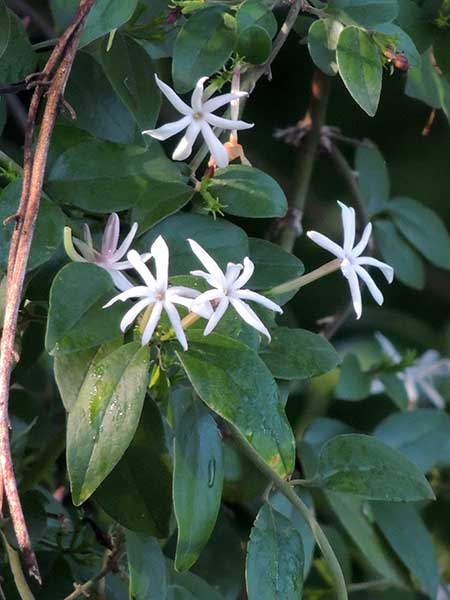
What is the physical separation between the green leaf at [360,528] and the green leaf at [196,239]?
0.87 ft

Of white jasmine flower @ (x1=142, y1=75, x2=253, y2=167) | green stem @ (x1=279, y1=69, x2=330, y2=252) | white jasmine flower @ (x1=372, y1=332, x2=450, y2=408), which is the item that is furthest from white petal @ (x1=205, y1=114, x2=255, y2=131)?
white jasmine flower @ (x1=372, y1=332, x2=450, y2=408)

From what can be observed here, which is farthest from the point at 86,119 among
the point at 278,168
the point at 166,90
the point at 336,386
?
the point at 278,168

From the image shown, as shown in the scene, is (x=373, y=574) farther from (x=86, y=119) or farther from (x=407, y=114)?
(x=407, y=114)

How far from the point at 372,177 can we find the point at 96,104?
0.40m

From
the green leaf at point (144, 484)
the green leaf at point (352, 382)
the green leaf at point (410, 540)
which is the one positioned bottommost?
the green leaf at point (410, 540)

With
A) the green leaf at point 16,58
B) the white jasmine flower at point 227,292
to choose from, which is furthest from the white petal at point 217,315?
the green leaf at point 16,58

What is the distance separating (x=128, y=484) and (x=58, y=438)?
0.50ft

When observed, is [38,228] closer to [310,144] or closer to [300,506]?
[300,506]

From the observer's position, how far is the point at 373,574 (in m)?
1.01

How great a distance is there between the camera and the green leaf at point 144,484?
1.98 ft

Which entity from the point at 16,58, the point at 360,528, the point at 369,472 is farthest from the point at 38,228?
the point at 360,528

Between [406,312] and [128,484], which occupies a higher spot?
[128,484]

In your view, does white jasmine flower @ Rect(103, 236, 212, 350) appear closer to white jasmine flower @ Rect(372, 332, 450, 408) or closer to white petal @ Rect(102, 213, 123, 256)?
white petal @ Rect(102, 213, 123, 256)

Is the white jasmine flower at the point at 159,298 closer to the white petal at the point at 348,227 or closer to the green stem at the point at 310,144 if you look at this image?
the white petal at the point at 348,227
